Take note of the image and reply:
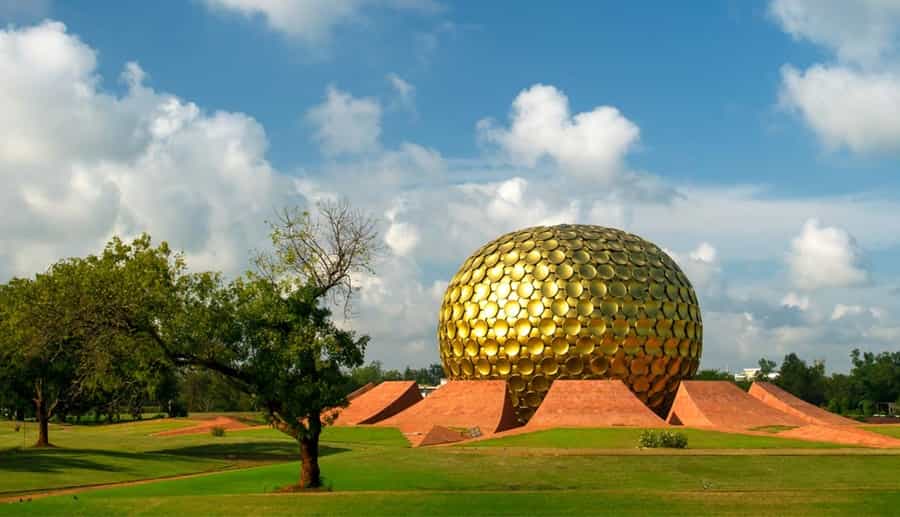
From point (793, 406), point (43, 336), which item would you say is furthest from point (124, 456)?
point (793, 406)

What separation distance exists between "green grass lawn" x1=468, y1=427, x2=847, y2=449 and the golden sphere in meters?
6.33

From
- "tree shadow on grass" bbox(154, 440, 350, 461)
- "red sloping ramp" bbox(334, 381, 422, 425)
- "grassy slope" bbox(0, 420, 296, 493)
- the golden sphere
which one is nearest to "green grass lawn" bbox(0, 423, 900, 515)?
"grassy slope" bbox(0, 420, 296, 493)

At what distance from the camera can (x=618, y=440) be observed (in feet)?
92.7

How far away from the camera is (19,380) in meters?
35.3

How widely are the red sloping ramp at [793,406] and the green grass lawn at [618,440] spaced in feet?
33.9

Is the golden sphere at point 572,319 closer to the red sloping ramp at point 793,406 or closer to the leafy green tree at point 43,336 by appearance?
the red sloping ramp at point 793,406

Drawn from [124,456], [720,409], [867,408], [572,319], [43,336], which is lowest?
[867,408]

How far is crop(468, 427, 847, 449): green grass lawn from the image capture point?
27081mm

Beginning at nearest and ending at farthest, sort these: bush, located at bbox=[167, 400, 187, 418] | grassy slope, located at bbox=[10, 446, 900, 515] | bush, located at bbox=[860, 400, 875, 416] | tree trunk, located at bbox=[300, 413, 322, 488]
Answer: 1. grassy slope, located at bbox=[10, 446, 900, 515]
2. tree trunk, located at bbox=[300, 413, 322, 488]
3. bush, located at bbox=[167, 400, 187, 418]
4. bush, located at bbox=[860, 400, 875, 416]

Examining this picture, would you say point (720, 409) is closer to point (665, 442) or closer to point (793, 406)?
point (793, 406)

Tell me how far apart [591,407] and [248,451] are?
45.5 ft

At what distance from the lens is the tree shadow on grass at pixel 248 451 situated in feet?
102

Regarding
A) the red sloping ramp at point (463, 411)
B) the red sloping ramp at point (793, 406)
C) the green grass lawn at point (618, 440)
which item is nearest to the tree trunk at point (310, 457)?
the green grass lawn at point (618, 440)

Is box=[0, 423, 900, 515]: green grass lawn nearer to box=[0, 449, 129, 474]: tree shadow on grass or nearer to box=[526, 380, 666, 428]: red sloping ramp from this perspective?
box=[0, 449, 129, 474]: tree shadow on grass
